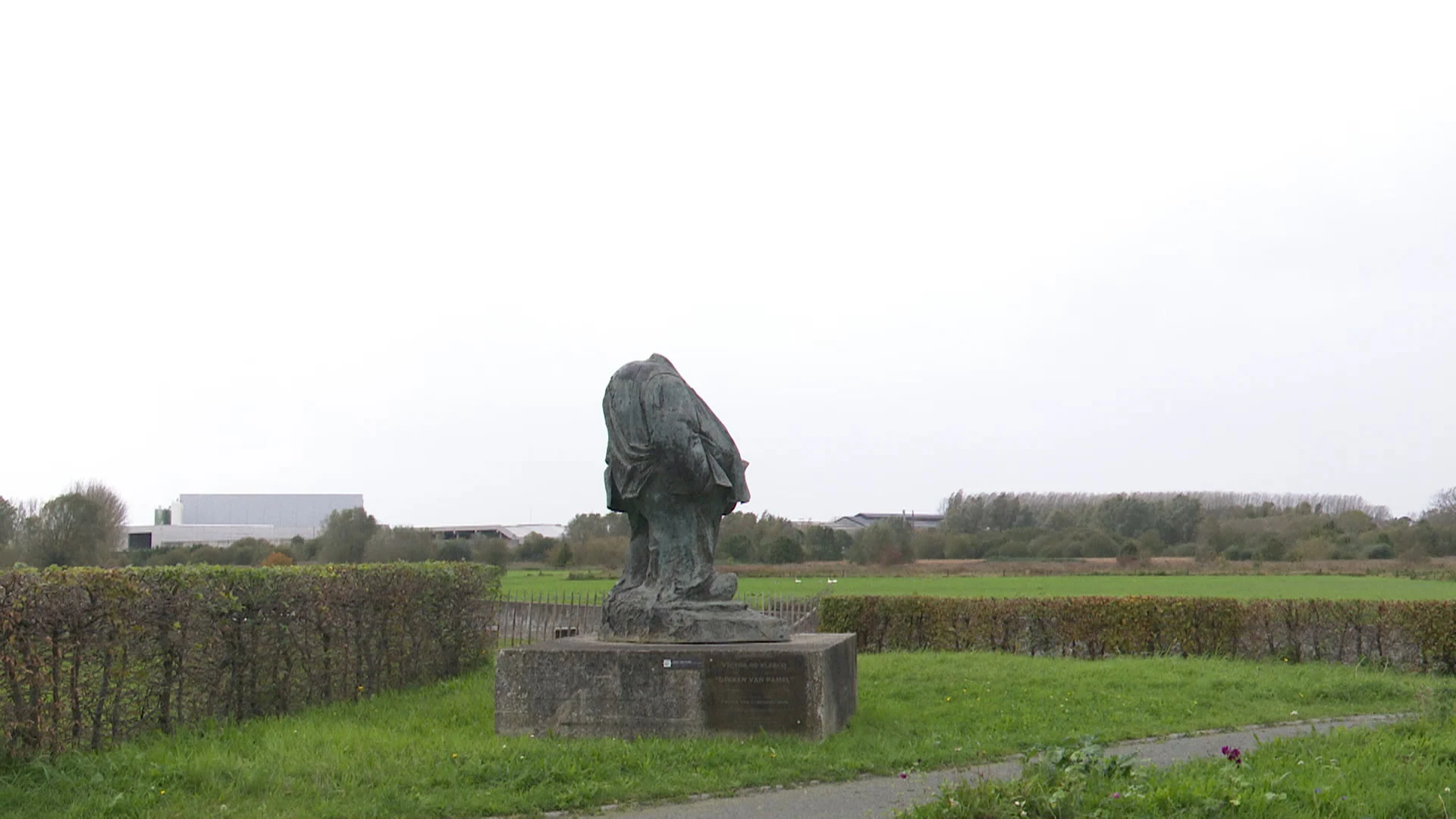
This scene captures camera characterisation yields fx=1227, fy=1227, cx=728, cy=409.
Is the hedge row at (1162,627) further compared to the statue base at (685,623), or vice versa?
the hedge row at (1162,627)

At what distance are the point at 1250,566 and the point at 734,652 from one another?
4013 centimetres

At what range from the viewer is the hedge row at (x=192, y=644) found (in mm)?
8211

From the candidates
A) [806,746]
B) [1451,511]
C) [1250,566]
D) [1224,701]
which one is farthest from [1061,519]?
[806,746]

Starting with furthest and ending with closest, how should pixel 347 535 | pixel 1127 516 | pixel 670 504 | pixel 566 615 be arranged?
pixel 1127 516, pixel 347 535, pixel 566 615, pixel 670 504

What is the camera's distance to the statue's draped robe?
1019 cm

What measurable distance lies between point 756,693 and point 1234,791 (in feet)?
13.1

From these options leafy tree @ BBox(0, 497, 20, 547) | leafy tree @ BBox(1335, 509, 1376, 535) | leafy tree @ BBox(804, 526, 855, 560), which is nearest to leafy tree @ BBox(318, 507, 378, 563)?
leafy tree @ BBox(0, 497, 20, 547)

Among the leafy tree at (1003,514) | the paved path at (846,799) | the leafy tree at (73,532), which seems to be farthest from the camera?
the leafy tree at (1003,514)

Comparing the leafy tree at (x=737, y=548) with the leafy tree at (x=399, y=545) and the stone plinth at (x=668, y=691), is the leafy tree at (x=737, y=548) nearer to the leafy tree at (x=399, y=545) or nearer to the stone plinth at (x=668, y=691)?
the leafy tree at (x=399, y=545)

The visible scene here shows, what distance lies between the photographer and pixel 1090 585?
3650 centimetres

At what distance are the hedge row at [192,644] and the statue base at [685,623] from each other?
297 centimetres

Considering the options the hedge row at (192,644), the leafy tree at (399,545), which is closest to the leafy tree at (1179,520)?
the leafy tree at (399,545)

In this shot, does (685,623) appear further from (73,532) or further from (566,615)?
(73,532)

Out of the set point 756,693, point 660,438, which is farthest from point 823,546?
point 756,693
